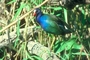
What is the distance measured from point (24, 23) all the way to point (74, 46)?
1.79 feet

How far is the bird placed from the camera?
2.35 m

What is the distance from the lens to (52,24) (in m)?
2.37

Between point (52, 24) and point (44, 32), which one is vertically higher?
point (52, 24)

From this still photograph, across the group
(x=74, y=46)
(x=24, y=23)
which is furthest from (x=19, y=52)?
Result: (x=74, y=46)

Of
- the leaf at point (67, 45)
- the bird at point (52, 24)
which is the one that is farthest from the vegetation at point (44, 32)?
the bird at point (52, 24)

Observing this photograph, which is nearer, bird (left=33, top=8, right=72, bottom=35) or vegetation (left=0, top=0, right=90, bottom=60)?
bird (left=33, top=8, right=72, bottom=35)

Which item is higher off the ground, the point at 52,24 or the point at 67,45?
the point at 52,24

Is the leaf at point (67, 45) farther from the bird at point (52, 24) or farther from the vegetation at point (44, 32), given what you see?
the bird at point (52, 24)

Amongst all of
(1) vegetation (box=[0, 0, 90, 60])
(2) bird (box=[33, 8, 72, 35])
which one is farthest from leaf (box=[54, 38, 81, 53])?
(2) bird (box=[33, 8, 72, 35])

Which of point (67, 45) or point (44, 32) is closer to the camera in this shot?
point (67, 45)

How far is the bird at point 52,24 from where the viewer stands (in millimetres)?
2350

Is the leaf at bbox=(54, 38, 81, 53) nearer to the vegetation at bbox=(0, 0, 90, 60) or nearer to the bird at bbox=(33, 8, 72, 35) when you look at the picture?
the vegetation at bbox=(0, 0, 90, 60)

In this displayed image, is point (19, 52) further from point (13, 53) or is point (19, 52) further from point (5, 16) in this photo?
point (5, 16)

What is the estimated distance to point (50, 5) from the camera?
97.7 inches
